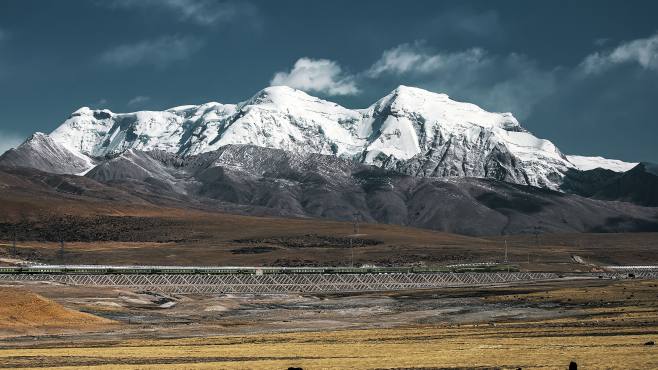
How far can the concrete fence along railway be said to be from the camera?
505 feet

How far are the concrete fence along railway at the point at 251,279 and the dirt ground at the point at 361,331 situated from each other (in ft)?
37.8

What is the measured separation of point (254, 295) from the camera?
149m

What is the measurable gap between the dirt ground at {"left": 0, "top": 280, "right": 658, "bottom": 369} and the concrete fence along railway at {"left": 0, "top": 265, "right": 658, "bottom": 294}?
11.5 metres

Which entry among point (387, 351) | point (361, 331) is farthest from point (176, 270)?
point (387, 351)

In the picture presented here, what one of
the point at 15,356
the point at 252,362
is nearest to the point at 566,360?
the point at 252,362

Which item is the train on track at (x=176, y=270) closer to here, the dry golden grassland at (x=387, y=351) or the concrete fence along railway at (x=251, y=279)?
the concrete fence along railway at (x=251, y=279)

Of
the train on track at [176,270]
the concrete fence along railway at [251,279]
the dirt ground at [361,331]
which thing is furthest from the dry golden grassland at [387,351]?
the train on track at [176,270]

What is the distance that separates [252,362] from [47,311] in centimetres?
5223

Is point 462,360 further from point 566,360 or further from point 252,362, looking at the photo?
point 252,362

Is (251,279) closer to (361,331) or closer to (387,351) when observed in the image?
(361,331)

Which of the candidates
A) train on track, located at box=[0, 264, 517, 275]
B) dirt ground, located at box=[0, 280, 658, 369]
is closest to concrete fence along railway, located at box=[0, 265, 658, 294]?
train on track, located at box=[0, 264, 517, 275]

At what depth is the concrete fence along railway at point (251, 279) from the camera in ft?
505

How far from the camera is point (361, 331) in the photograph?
3226 inches

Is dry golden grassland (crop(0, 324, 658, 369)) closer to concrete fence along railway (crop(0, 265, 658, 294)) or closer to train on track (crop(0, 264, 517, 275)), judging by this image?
concrete fence along railway (crop(0, 265, 658, 294))
